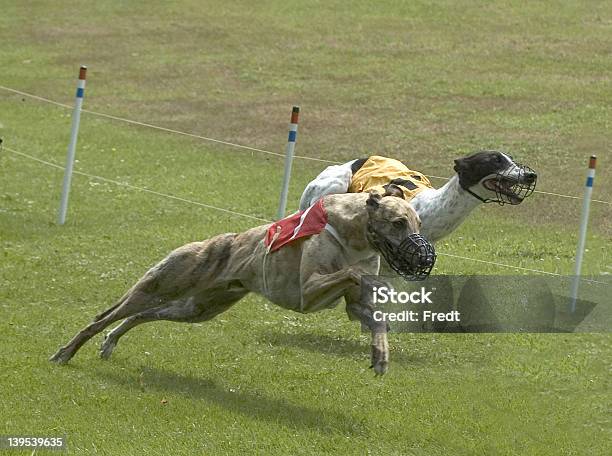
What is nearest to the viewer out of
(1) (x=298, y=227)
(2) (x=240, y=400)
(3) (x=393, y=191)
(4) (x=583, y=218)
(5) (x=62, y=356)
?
(3) (x=393, y=191)

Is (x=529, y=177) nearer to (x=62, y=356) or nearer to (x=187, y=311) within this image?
(x=187, y=311)

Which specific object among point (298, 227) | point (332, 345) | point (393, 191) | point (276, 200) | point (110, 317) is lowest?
point (332, 345)

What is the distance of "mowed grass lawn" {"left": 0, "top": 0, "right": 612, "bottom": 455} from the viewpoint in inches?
368

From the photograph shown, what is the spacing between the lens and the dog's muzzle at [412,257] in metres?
8.61

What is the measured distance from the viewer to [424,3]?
110 ft

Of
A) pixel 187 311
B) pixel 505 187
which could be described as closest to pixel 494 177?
pixel 505 187

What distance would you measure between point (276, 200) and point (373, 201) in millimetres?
9402

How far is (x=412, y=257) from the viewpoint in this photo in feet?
28.3

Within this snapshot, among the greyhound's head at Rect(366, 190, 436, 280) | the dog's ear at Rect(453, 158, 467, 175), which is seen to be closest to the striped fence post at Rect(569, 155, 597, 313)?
the dog's ear at Rect(453, 158, 467, 175)

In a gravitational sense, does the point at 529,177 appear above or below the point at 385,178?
above

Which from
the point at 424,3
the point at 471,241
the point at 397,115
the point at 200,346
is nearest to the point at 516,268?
the point at 471,241

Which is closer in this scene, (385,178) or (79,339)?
(79,339)

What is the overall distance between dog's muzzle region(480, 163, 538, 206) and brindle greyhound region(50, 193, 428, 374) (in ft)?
6.63

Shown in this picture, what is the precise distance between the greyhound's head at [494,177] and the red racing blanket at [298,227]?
200 centimetres
